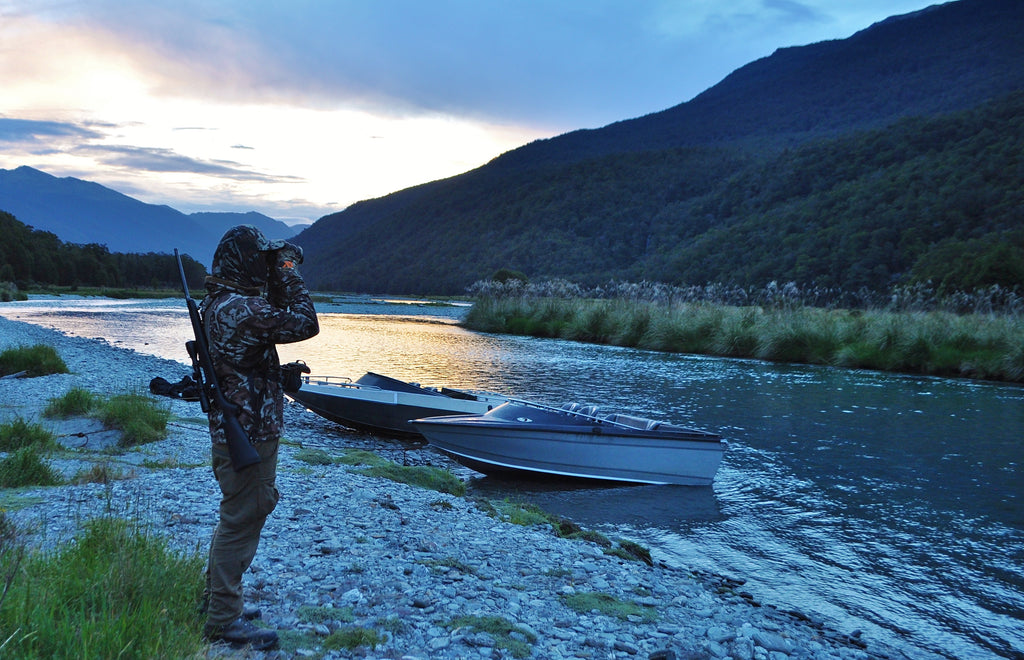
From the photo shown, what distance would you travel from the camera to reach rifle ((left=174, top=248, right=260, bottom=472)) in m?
3.77

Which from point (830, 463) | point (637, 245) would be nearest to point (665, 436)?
point (830, 463)

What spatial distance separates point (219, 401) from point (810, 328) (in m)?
28.2

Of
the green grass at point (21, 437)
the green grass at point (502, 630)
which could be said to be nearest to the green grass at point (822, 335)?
the green grass at point (502, 630)

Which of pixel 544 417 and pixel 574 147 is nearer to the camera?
pixel 544 417

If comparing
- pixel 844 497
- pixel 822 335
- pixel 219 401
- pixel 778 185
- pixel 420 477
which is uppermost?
pixel 778 185

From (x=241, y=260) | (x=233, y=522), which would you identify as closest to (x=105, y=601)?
(x=233, y=522)

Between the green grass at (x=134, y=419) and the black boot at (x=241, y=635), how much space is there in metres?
7.78

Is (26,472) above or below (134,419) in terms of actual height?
above

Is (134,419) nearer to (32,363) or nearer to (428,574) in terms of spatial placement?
(428,574)

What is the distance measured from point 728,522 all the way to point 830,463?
14.0 ft

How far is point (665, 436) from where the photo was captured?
11.2m

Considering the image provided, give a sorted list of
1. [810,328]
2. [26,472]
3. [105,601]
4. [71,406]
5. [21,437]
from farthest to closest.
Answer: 1. [810,328]
2. [71,406]
3. [21,437]
4. [26,472]
5. [105,601]

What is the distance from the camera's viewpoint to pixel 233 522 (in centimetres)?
392

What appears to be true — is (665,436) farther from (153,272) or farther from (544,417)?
(153,272)
